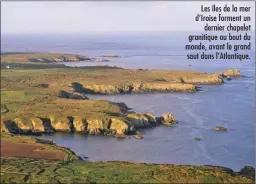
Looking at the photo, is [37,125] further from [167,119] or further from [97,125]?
[167,119]

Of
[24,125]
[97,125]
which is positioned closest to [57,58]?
[97,125]

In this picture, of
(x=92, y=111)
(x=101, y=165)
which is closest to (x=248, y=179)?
(x=101, y=165)

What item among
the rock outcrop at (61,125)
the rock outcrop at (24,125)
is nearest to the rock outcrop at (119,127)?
the rock outcrop at (61,125)

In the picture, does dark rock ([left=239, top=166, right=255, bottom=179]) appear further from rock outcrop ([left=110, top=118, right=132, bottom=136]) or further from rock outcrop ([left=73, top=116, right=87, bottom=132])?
rock outcrop ([left=73, top=116, right=87, bottom=132])

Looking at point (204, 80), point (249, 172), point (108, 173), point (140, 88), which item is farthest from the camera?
point (204, 80)

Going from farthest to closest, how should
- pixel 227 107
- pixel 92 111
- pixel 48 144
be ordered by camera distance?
pixel 227 107, pixel 92 111, pixel 48 144

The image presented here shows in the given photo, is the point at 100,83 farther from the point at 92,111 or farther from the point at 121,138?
the point at 121,138

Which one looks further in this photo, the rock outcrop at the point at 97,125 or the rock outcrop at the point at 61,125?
the rock outcrop at the point at 61,125

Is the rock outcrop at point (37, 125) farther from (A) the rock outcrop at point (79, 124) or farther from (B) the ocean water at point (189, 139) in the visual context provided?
(A) the rock outcrop at point (79, 124)

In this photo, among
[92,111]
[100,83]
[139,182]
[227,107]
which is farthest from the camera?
[100,83]

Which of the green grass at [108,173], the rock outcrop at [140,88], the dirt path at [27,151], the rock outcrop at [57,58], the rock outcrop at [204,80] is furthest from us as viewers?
the rock outcrop at [57,58]

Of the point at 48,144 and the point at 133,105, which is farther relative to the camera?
the point at 133,105
